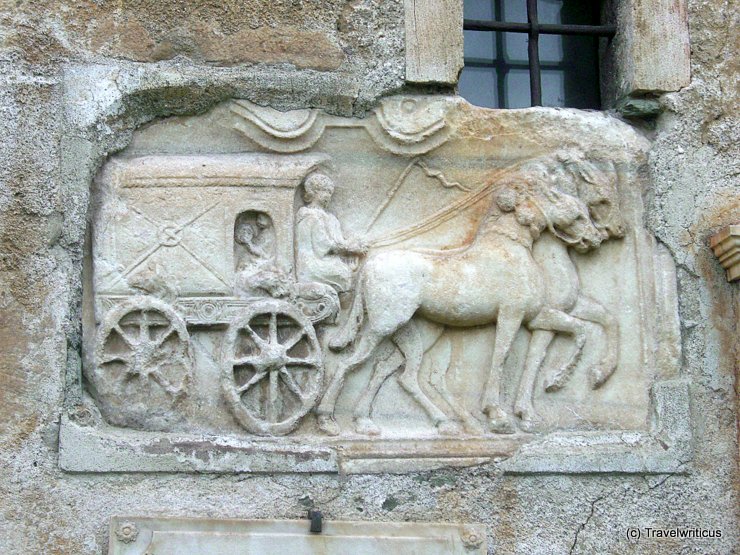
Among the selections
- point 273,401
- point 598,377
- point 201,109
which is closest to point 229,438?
point 273,401

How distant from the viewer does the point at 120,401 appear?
4.66 m

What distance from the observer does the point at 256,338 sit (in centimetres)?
473

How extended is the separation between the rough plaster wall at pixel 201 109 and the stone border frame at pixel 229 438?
1 cm

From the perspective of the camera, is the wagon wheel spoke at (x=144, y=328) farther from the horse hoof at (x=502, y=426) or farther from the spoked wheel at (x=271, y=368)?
the horse hoof at (x=502, y=426)

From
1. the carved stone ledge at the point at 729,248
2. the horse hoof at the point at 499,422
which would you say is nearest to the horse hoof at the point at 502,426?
the horse hoof at the point at 499,422

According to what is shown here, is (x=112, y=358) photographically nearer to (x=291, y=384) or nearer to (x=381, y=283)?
(x=291, y=384)

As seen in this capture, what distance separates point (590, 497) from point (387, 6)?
6.41 feet

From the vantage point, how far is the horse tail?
4844mm

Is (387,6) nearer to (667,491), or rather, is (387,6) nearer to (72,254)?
(72,254)

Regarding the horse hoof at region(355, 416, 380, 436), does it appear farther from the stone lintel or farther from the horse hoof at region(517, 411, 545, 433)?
the stone lintel

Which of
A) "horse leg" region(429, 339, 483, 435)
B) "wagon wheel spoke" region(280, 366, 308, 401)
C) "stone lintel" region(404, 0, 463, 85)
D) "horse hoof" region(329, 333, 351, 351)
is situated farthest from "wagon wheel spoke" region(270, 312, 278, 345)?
"stone lintel" region(404, 0, 463, 85)

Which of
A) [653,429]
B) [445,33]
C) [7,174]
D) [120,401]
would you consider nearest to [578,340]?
[653,429]

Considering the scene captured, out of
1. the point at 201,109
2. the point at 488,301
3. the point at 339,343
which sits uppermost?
the point at 201,109

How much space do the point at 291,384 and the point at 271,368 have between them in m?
0.09
